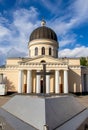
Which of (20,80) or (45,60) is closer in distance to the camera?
(20,80)

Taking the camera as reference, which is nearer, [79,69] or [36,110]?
[36,110]

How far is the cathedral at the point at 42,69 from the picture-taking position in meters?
30.2

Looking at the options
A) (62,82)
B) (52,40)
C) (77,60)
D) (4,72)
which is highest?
(52,40)

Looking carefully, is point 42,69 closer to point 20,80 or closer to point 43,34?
point 20,80

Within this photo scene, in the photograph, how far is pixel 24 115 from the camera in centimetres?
660

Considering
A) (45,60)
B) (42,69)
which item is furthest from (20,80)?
(45,60)

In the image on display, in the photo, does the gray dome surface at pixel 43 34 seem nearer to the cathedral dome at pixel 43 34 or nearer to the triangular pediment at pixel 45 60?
the cathedral dome at pixel 43 34

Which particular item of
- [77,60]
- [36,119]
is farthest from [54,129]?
[77,60]

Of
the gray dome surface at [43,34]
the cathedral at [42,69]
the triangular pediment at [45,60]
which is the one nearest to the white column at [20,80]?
the cathedral at [42,69]

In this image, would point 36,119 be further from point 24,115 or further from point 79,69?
point 79,69

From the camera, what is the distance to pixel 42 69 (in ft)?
91.0

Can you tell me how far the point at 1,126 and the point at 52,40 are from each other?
31941mm

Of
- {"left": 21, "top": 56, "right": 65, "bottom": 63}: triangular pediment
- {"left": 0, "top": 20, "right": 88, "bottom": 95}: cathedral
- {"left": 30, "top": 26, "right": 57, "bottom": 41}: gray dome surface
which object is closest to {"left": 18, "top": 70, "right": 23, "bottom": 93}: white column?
{"left": 0, "top": 20, "right": 88, "bottom": 95}: cathedral

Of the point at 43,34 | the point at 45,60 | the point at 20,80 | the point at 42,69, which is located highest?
the point at 43,34
